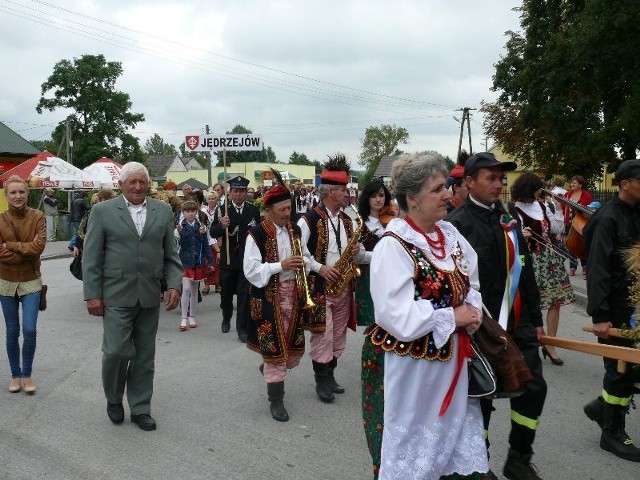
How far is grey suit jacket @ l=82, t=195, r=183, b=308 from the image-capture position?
4.97m

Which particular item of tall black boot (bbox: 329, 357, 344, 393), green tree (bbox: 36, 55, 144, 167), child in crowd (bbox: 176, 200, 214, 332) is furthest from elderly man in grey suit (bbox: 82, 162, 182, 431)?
green tree (bbox: 36, 55, 144, 167)

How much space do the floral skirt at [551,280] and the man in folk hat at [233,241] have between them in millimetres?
3463

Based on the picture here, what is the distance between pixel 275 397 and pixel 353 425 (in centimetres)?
68

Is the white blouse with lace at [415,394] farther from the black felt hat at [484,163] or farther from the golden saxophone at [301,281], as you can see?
the golden saxophone at [301,281]

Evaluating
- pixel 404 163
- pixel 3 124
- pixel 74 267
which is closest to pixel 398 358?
pixel 404 163

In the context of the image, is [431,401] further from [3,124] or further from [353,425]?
[3,124]

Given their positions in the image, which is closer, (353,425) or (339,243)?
(353,425)

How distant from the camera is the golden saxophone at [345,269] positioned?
578 centimetres

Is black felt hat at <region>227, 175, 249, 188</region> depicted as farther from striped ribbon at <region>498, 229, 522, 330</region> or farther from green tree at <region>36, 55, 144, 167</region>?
green tree at <region>36, 55, 144, 167</region>

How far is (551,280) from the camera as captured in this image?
6.96 meters

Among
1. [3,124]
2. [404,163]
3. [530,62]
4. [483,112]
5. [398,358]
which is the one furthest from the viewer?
[3,124]

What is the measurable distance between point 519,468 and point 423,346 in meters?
1.59

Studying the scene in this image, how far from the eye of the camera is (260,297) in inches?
209

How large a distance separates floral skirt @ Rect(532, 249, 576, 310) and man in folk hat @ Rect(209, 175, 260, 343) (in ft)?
11.4
